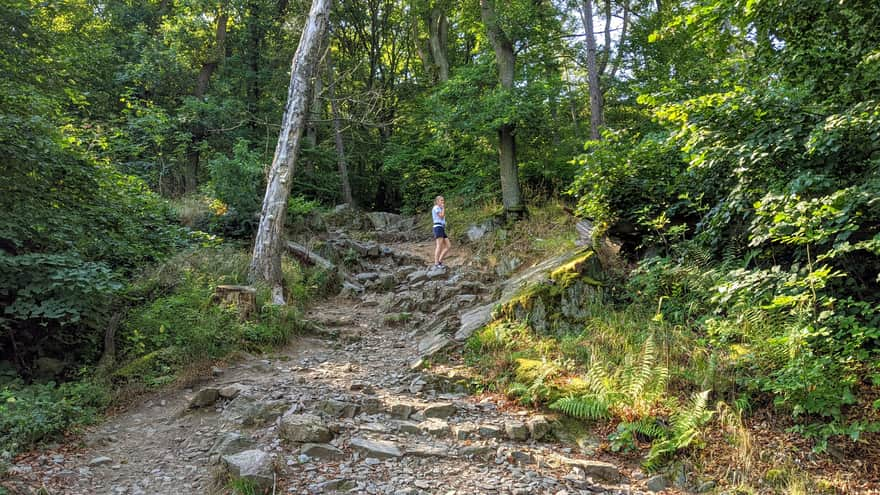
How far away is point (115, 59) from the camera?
621 inches

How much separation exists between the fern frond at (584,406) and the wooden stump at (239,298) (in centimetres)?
510

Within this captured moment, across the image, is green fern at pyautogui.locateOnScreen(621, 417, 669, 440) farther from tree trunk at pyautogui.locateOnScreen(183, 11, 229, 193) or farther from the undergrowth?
tree trunk at pyautogui.locateOnScreen(183, 11, 229, 193)

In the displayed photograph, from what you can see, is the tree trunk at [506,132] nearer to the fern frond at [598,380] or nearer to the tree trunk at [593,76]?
the tree trunk at [593,76]

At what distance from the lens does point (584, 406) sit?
187 inches

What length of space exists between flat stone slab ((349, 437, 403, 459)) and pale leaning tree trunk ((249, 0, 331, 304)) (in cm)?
484

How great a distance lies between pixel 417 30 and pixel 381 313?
58.8 feet

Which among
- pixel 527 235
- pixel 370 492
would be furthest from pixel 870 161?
pixel 527 235

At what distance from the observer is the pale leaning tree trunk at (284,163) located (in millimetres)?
8727

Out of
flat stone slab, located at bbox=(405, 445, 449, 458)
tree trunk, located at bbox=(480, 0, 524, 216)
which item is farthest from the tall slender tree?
flat stone slab, located at bbox=(405, 445, 449, 458)

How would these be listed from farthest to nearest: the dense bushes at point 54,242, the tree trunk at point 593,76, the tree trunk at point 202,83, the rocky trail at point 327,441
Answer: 1. the tree trunk at point 202,83
2. the tree trunk at point 593,76
3. the dense bushes at point 54,242
4. the rocky trail at point 327,441

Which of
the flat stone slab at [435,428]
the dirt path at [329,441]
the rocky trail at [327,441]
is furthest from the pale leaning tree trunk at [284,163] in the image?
the flat stone slab at [435,428]

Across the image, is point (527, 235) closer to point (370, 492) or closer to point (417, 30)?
point (370, 492)

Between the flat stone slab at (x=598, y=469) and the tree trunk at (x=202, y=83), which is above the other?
the tree trunk at (x=202, y=83)

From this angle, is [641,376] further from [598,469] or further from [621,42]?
[621,42]
